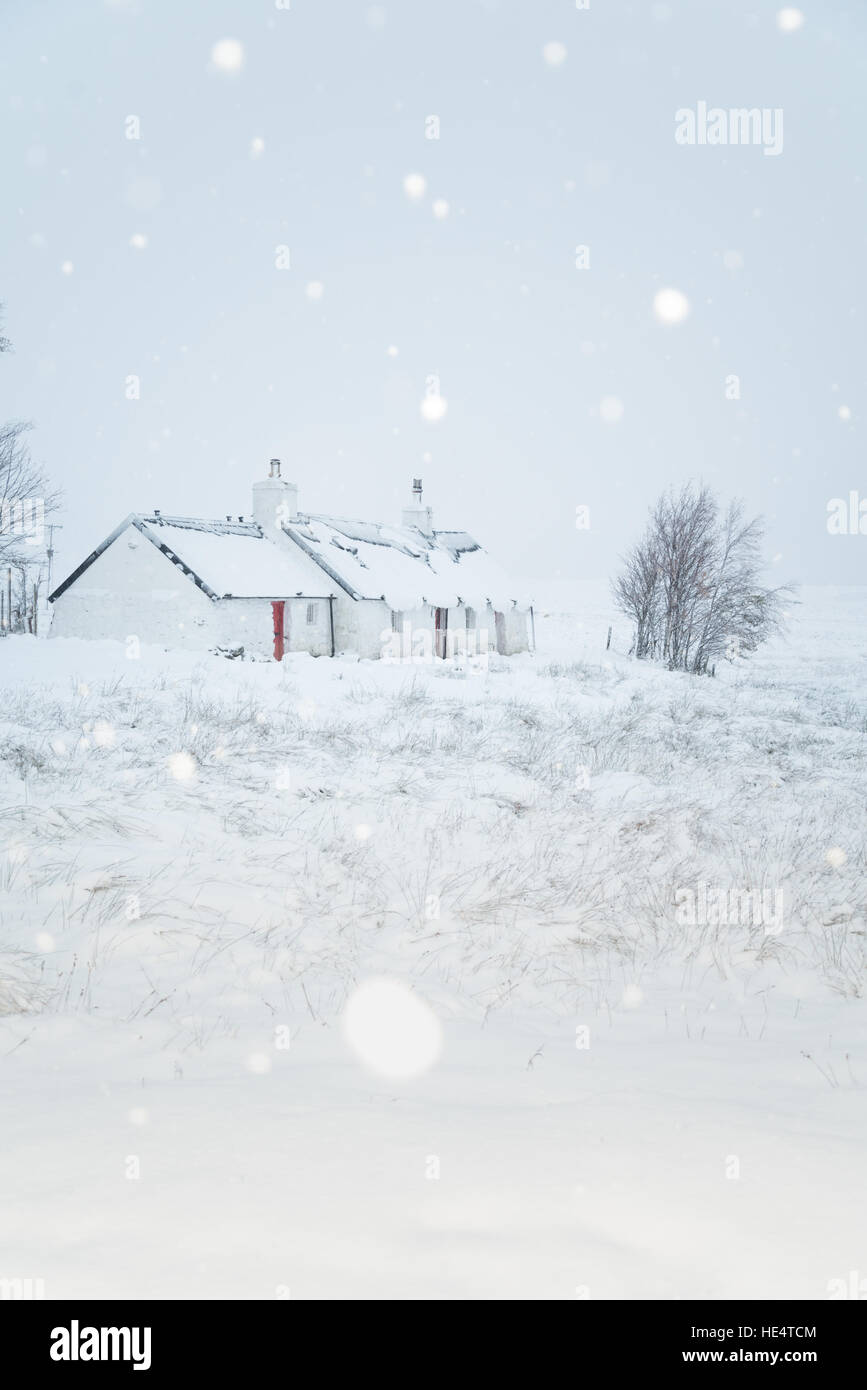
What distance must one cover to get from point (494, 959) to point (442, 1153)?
2637mm

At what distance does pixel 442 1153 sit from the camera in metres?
3.10

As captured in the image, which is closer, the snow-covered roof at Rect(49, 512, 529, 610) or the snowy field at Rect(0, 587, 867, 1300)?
the snowy field at Rect(0, 587, 867, 1300)

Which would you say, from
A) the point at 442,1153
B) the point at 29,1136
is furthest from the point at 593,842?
the point at 29,1136

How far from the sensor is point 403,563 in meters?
34.9

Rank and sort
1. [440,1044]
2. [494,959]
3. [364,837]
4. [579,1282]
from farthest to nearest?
[364,837]
[494,959]
[440,1044]
[579,1282]

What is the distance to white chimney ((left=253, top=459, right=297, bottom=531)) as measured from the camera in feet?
102

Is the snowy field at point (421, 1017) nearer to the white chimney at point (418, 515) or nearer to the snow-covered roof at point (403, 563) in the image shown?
the snow-covered roof at point (403, 563)

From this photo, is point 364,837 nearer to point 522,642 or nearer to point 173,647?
point 173,647

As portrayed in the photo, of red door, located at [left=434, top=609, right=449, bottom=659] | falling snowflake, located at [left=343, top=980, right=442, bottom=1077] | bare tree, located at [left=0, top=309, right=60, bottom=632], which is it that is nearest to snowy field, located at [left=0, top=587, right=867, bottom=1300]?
falling snowflake, located at [left=343, top=980, right=442, bottom=1077]

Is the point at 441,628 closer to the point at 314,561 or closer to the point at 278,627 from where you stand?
the point at 314,561

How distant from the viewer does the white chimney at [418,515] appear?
135 ft

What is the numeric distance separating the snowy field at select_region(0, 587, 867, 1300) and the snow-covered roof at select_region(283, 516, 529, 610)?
61.8ft

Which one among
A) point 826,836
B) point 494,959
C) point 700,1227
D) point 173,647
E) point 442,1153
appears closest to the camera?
point 700,1227

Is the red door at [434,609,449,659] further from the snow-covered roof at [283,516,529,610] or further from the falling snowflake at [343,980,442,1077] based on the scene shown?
the falling snowflake at [343,980,442,1077]
